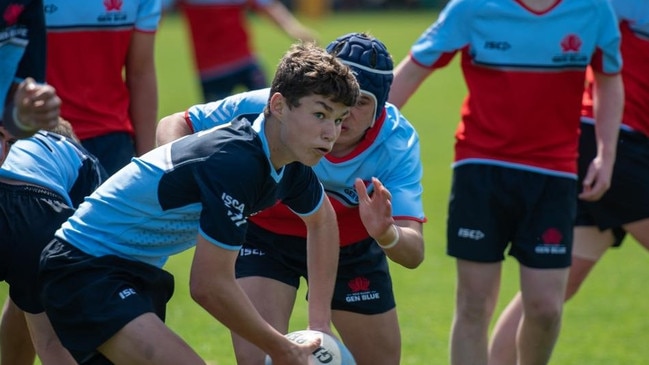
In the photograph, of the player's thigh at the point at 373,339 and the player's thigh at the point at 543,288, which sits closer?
the player's thigh at the point at 373,339

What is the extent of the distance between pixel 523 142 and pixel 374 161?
1.02 metres

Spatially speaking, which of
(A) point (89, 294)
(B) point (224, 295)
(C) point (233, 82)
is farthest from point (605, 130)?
(C) point (233, 82)

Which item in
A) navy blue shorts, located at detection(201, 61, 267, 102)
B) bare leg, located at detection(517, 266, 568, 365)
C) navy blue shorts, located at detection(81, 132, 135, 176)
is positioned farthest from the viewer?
navy blue shorts, located at detection(201, 61, 267, 102)

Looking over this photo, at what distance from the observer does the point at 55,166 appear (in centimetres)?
499

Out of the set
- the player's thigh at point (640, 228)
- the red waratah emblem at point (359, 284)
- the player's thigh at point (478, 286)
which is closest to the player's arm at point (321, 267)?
the red waratah emblem at point (359, 284)

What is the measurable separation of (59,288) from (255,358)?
1.06 metres

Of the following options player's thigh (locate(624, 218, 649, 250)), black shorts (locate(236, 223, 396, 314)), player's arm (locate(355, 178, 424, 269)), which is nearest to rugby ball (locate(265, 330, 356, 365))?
player's arm (locate(355, 178, 424, 269))

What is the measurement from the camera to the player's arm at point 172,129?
16.4ft

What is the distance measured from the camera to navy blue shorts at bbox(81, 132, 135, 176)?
20.3 feet

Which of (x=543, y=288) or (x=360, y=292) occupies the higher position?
(x=360, y=292)

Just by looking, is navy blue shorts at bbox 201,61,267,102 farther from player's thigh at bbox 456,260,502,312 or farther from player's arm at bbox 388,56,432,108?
player's thigh at bbox 456,260,502,312

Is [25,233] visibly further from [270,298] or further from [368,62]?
[368,62]

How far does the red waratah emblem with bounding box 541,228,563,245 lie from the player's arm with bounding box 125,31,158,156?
212 cm

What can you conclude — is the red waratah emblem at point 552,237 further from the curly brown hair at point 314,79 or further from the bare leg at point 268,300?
the curly brown hair at point 314,79
